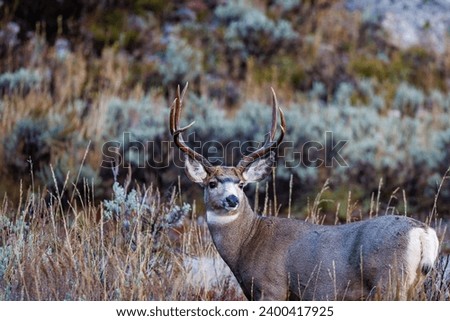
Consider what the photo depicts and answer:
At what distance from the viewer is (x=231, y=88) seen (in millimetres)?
14922

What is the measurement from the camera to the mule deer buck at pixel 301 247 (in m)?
5.38

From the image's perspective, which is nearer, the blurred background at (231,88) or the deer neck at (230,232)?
the deer neck at (230,232)

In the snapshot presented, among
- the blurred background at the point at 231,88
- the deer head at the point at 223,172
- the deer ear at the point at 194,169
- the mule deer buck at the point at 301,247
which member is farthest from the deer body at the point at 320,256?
the blurred background at the point at 231,88

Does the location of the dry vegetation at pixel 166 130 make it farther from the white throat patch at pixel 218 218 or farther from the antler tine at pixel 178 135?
the antler tine at pixel 178 135

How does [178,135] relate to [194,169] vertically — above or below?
above

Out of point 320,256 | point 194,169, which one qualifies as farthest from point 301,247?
point 194,169

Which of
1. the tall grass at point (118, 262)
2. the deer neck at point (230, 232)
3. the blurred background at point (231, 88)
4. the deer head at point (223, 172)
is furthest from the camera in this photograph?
the blurred background at point (231, 88)

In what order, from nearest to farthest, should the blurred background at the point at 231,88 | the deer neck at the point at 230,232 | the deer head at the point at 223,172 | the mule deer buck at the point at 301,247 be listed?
the mule deer buck at the point at 301,247 → the deer head at the point at 223,172 → the deer neck at the point at 230,232 → the blurred background at the point at 231,88

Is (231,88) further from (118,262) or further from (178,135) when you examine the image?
(118,262)

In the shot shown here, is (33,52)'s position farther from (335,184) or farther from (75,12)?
(335,184)

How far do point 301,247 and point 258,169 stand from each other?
2.46 ft

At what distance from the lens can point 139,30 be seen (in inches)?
640

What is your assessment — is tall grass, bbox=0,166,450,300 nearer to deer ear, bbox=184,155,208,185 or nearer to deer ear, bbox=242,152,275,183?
deer ear, bbox=184,155,208,185
